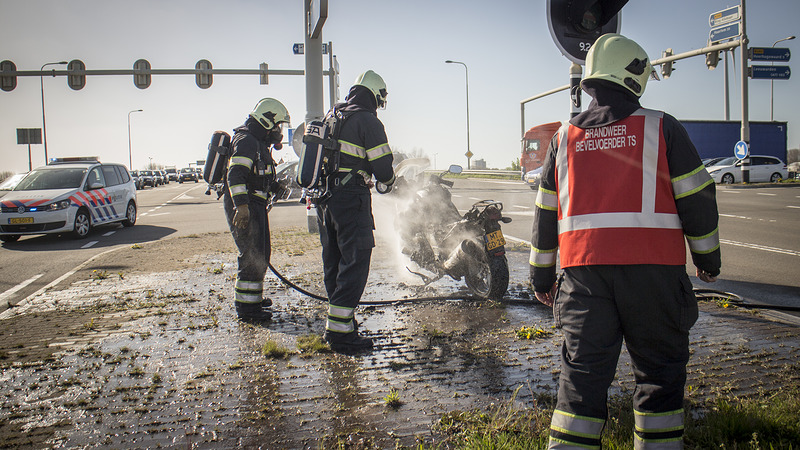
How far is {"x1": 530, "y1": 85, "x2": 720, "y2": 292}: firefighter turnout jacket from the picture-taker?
2.27 metres

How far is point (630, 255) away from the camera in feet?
7.37

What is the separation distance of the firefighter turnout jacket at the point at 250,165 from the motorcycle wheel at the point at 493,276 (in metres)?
2.39

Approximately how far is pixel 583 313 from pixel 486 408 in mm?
1212

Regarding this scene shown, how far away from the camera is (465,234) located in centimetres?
577

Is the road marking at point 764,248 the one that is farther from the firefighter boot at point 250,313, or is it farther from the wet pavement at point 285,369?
the firefighter boot at point 250,313

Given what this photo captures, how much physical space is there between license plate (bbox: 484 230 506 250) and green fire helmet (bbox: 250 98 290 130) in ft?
8.24

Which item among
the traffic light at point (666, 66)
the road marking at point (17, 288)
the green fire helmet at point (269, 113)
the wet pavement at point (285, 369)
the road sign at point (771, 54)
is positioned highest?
the road sign at point (771, 54)

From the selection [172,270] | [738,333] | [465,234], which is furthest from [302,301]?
[738,333]

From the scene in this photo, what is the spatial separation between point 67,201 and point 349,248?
35.3 ft

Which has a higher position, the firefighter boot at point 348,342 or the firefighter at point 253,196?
the firefighter at point 253,196

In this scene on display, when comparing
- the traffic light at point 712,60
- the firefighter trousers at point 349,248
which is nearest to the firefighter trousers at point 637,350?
the firefighter trousers at point 349,248

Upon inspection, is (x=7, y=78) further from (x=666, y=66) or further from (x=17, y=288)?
(x=666, y=66)

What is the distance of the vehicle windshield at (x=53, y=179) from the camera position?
13055mm

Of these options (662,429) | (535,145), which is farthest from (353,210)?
(535,145)
